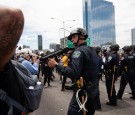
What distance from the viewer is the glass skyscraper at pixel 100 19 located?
114 meters

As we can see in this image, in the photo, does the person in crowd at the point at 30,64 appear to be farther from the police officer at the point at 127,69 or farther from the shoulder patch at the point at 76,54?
the police officer at the point at 127,69

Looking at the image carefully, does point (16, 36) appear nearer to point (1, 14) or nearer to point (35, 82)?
point (1, 14)

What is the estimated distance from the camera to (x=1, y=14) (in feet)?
4.29

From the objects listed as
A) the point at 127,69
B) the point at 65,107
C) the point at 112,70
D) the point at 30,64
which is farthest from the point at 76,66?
the point at 127,69

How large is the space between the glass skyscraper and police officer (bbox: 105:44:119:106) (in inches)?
4060

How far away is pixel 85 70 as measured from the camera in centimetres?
438

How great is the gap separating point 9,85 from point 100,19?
403 ft

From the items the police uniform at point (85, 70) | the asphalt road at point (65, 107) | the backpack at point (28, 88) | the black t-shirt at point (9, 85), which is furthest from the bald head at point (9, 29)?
the asphalt road at point (65, 107)

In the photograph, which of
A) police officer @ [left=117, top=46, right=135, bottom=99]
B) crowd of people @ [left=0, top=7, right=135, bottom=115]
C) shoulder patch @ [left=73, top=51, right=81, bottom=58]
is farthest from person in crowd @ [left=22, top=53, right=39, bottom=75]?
police officer @ [left=117, top=46, right=135, bottom=99]

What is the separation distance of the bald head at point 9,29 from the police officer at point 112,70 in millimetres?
7844

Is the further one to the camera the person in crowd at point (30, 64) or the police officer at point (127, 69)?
the police officer at point (127, 69)

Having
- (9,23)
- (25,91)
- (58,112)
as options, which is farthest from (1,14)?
(58,112)

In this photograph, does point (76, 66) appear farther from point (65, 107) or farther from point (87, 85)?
point (65, 107)

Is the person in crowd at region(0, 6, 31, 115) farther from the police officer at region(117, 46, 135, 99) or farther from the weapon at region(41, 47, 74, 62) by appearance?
the police officer at region(117, 46, 135, 99)
